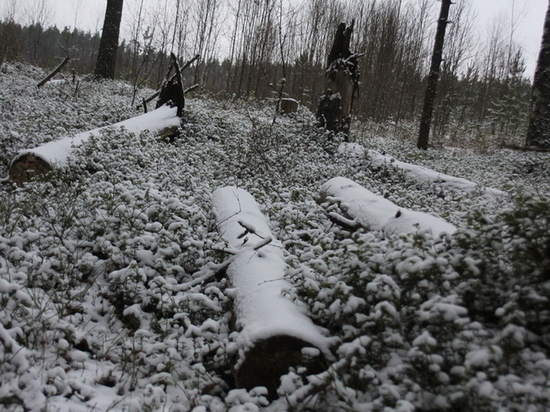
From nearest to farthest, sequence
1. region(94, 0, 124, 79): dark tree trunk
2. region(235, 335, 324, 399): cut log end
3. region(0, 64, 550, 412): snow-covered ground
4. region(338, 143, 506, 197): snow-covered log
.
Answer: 1. region(0, 64, 550, 412): snow-covered ground
2. region(235, 335, 324, 399): cut log end
3. region(338, 143, 506, 197): snow-covered log
4. region(94, 0, 124, 79): dark tree trunk

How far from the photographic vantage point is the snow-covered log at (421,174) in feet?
21.3

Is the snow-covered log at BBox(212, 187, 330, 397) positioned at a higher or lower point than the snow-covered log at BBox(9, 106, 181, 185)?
lower

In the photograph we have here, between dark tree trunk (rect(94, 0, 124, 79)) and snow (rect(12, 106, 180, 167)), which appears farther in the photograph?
dark tree trunk (rect(94, 0, 124, 79))

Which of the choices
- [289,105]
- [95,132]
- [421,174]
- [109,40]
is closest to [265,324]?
[95,132]

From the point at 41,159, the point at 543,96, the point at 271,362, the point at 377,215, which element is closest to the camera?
the point at 271,362

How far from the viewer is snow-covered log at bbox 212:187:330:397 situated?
2.28 meters

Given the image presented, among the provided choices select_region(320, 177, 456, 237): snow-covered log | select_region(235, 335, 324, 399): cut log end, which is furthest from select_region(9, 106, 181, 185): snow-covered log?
select_region(235, 335, 324, 399): cut log end

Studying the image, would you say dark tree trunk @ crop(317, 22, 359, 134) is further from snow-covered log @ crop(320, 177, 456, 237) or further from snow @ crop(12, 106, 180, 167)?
snow-covered log @ crop(320, 177, 456, 237)

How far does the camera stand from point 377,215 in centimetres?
386

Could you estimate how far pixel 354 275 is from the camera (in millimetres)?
2426

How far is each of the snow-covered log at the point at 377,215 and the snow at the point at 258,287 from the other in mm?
932

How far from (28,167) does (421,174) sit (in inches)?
252

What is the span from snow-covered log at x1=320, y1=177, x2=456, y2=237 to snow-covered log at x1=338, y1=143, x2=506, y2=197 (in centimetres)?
241

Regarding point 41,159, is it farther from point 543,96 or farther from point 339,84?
point 543,96
